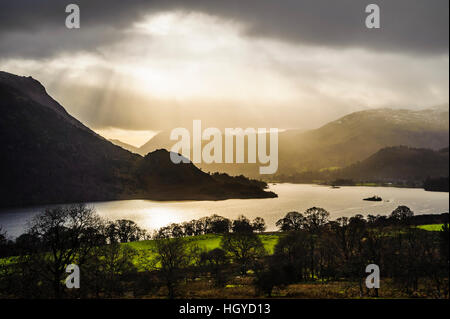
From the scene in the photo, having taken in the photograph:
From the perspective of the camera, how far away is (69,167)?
35938mm

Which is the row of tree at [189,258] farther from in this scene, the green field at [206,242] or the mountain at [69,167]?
the mountain at [69,167]

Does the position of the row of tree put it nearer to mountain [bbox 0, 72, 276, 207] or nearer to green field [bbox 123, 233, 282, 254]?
green field [bbox 123, 233, 282, 254]

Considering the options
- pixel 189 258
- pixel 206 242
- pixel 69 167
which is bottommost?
pixel 189 258

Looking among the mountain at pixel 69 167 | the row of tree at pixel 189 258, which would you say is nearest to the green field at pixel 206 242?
the row of tree at pixel 189 258

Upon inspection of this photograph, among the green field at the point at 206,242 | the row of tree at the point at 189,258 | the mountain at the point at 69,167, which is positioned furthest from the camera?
the green field at the point at 206,242

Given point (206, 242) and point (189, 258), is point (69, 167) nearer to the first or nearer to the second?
point (206, 242)

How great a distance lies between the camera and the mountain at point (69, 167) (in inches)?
1042

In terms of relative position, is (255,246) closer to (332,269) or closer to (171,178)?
(332,269)

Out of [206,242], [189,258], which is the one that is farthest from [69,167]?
[189,258]

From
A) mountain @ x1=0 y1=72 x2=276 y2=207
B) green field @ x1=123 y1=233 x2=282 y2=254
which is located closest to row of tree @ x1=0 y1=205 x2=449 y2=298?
green field @ x1=123 y1=233 x2=282 y2=254

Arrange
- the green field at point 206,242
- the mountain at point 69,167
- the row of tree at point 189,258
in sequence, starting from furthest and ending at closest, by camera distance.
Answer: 1. the green field at point 206,242
2. the mountain at point 69,167
3. the row of tree at point 189,258

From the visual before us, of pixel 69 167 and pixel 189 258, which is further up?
pixel 69 167

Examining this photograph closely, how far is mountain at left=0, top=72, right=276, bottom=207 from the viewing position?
86.8ft
